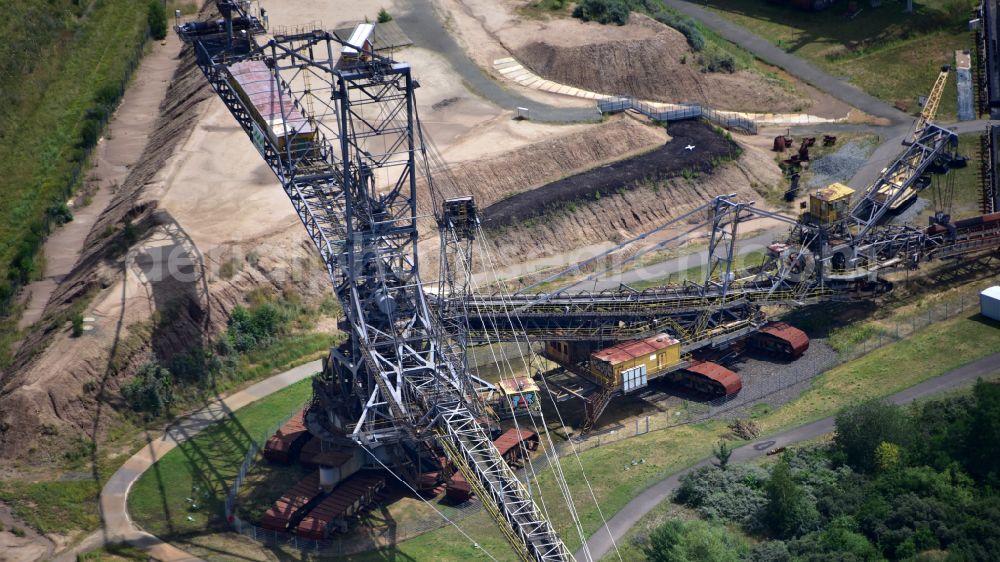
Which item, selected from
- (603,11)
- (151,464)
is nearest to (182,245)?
(151,464)

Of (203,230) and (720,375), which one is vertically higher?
(203,230)

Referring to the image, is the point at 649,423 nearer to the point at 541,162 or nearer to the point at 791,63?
the point at 541,162

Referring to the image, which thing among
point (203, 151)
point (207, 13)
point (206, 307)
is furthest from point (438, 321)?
point (207, 13)

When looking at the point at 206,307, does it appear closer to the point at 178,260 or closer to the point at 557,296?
the point at 178,260

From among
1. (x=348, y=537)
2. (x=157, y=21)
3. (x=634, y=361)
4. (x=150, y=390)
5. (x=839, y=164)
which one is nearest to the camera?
(x=348, y=537)

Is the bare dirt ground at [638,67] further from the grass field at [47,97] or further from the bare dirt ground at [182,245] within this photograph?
the grass field at [47,97]

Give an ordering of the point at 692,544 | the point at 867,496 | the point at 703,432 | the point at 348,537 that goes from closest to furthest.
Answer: the point at 692,544, the point at 867,496, the point at 348,537, the point at 703,432

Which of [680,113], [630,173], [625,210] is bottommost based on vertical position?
[625,210]

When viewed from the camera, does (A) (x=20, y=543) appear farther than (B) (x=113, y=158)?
No
